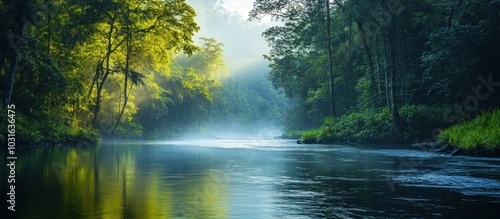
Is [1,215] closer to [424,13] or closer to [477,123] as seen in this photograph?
[477,123]

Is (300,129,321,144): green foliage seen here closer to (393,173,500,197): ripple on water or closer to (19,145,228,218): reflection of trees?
(393,173,500,197): ripple on water

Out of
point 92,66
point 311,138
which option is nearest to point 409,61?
point 311,138

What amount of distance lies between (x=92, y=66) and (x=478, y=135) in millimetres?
31774

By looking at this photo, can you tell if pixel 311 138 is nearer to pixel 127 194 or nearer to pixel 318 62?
pixel 318 62

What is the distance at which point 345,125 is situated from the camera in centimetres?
3216

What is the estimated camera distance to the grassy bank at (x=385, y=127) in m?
25.9

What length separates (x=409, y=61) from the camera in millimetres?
32406

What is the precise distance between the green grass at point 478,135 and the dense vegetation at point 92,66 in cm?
1776

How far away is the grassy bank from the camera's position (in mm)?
25859

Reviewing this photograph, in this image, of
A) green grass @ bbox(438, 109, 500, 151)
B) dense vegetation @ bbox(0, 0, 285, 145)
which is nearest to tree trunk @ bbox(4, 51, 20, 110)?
dense vegetation @ bbox(0, 0, 285, 145)

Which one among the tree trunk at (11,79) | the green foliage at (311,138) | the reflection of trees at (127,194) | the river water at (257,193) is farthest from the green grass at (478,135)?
the tree trunk at (11,79)

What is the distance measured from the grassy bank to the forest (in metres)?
0.07

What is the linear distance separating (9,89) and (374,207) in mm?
17794

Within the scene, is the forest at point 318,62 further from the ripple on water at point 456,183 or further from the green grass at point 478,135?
the ripple on water at point 456,183
